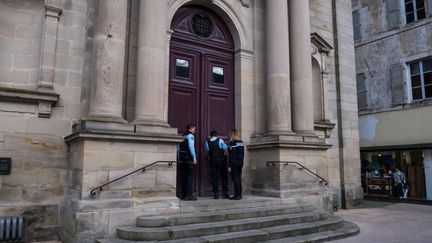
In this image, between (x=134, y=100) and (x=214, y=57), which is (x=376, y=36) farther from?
(x=134, y=100)

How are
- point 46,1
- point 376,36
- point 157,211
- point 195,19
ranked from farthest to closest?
point 376,36
point 195,19
point 46,1
point 157,211

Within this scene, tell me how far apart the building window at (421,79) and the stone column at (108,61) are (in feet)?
49.6

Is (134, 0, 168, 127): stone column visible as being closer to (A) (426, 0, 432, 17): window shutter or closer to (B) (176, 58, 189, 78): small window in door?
(B) (176, 58, 189, 78): small window in door

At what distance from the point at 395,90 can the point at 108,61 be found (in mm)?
15832

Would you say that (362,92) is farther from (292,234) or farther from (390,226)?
(292,234)

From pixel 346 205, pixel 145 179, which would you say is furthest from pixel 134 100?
pixel 346 205

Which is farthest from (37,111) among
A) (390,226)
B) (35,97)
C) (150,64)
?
(390,226)

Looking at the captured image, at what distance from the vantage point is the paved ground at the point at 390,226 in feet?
25.1

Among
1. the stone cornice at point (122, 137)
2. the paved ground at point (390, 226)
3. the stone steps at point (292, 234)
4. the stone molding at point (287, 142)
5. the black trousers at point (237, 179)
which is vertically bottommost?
the paved ground at point (390, 226)

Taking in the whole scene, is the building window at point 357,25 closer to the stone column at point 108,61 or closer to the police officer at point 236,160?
the police officer at point 236,160

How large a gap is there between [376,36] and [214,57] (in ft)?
43.5

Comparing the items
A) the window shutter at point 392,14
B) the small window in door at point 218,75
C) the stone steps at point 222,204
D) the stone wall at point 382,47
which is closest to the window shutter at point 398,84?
the stone wall at point 382,47

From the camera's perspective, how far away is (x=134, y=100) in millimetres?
8461

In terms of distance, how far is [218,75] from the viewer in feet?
34.8
